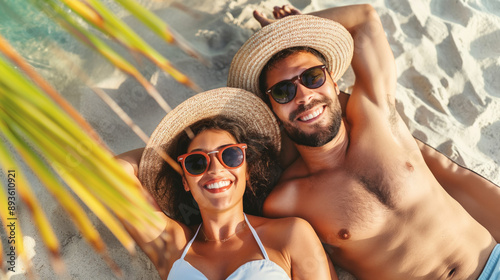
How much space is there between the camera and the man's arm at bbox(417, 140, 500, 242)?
2.71m

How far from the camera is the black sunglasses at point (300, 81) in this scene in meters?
2.56

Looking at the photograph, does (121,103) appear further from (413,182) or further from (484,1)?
(484,1)

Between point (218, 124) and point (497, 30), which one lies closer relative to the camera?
point (218, 124)

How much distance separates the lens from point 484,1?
3.69m

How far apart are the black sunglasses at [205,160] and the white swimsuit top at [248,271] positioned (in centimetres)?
55

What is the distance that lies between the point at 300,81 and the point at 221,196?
2.98 feet

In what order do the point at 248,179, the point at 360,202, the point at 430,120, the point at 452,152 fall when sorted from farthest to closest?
the point at 430,120
the point at 452,152
the point at 248,179
the point at 360,202

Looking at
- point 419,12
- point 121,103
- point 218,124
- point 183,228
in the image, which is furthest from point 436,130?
point 121,103

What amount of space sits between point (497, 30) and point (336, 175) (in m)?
2.24

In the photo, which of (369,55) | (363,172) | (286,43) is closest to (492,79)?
(369,55)

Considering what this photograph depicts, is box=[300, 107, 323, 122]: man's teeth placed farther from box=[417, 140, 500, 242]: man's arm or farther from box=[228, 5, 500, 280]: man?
box=[417, 140, 500, 242]: man's arm

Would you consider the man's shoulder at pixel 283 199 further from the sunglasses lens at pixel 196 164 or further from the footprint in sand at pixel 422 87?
the footprint in sand at pixel 422 87

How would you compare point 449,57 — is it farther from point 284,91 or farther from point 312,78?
point 284,91

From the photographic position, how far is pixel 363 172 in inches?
102
